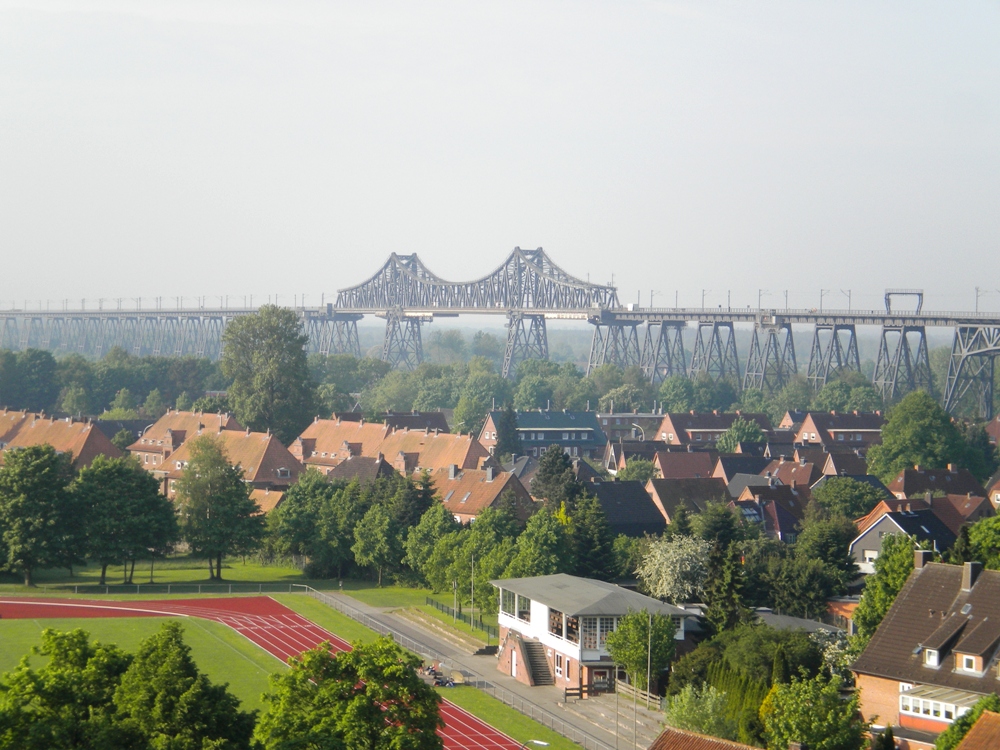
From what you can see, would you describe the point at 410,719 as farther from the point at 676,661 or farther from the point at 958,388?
the point at 958,388

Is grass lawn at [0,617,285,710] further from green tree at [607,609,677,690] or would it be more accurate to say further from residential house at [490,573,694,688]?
green tree at [607,609,677,690]

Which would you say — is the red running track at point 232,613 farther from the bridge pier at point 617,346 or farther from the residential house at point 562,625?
the bridge pier at point 617,346

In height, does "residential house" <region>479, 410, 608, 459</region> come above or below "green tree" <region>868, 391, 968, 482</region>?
below

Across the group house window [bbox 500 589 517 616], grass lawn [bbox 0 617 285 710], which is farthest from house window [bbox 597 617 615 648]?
grass lawn [bbox 0 617 285 710]

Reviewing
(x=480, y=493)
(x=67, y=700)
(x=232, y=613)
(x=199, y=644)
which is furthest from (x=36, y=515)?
(x=67, y=700)

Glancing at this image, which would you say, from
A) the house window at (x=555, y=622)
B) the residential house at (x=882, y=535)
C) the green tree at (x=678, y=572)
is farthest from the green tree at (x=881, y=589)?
the residential house at (x=882, y=535)
